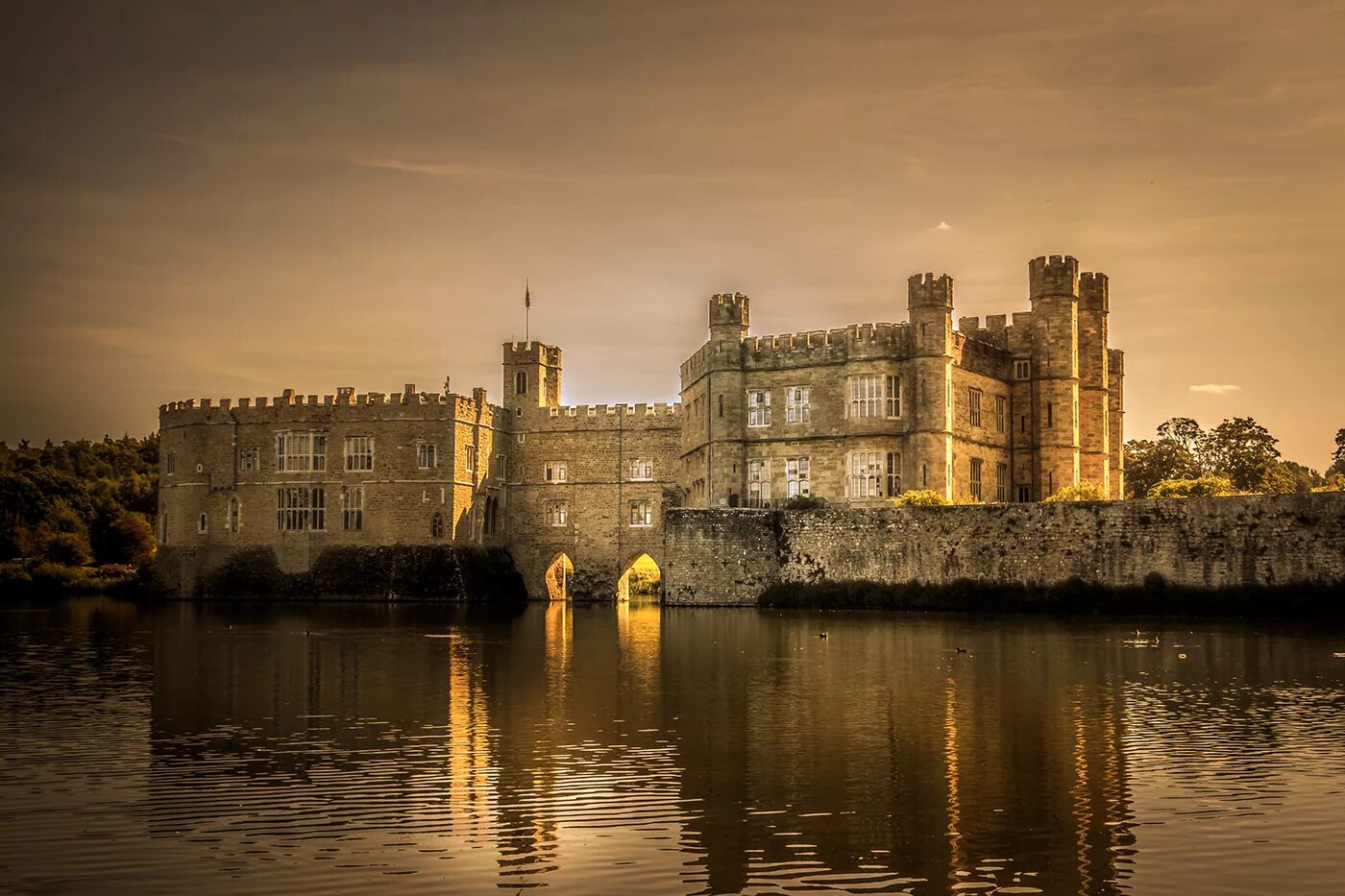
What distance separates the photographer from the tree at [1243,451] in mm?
64688

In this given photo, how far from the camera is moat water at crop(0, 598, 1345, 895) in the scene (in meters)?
10.6

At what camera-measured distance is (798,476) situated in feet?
172

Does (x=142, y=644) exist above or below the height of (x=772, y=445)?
below

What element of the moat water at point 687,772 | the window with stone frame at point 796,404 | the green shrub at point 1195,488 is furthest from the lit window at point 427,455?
the moat water at point 687,772

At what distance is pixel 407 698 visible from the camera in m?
21.0

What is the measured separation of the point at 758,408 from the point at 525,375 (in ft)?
69.5

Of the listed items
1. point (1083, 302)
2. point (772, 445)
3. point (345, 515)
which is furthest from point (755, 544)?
point (345, 515)

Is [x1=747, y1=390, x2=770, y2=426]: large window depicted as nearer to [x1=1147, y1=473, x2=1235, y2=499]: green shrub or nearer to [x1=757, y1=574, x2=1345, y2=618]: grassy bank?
[x1=757, y1=574, x2=1345, y2=618]: grassy bank

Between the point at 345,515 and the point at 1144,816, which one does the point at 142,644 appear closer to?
the point at 1144,816

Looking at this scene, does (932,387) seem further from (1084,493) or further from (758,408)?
(758,408)

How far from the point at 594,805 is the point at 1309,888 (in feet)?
19.5

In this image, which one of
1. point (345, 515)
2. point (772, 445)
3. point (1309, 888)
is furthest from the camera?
point (345, 515)

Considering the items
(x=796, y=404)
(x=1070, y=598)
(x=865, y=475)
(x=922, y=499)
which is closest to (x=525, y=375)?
(x=796, y=404)

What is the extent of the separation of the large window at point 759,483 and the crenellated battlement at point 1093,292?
14486 millimetres
